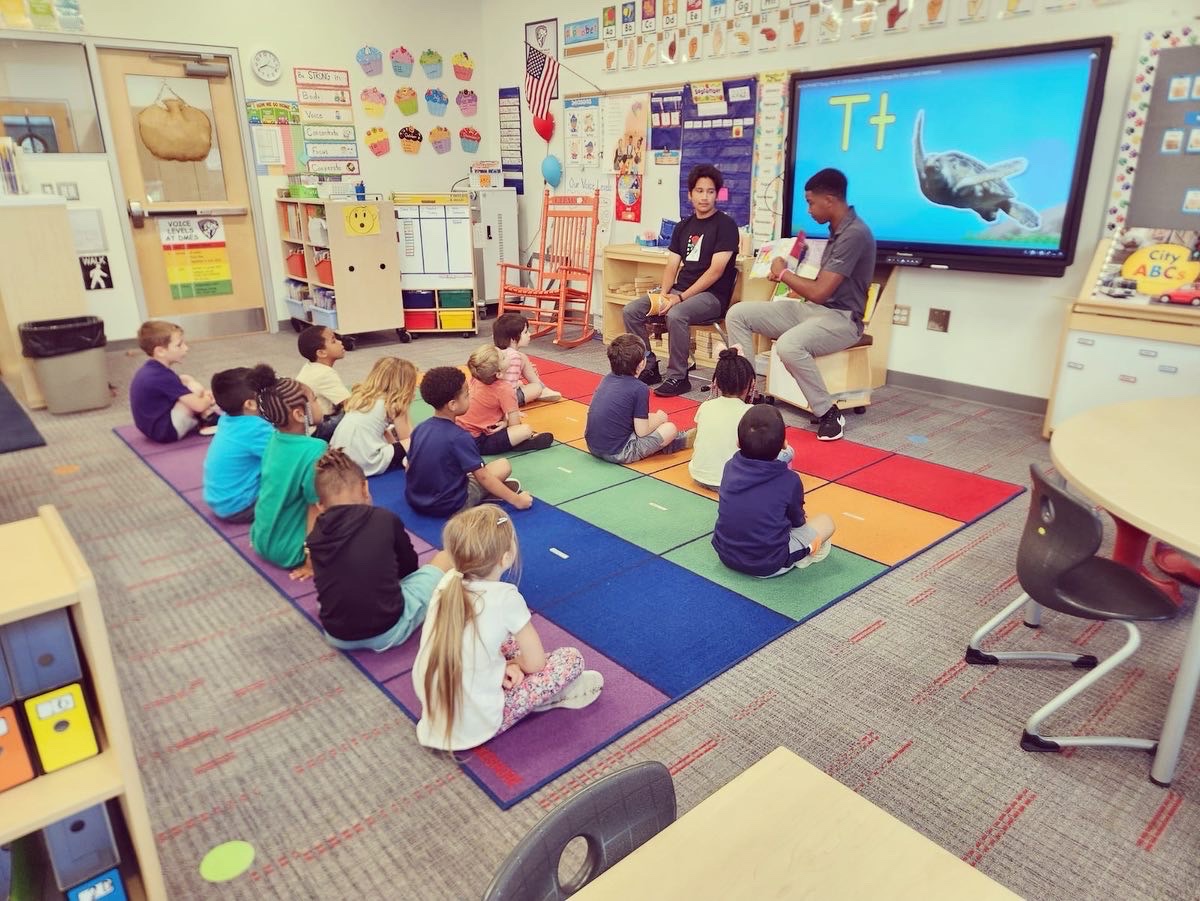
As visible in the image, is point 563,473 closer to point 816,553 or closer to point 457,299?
point 816,553

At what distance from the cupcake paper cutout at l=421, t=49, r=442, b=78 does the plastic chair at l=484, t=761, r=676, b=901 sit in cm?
734

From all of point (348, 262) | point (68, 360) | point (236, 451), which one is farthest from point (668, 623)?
point (348, 262)

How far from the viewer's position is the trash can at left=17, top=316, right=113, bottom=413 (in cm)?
450

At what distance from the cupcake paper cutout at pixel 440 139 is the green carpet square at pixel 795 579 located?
223 inches

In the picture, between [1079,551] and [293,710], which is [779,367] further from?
[293,710]

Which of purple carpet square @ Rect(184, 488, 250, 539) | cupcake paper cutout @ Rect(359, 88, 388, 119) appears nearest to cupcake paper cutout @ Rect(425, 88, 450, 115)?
cupcake paper cutout @ Rect(359, 88, 388, 119)

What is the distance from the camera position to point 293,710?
2.14 metres

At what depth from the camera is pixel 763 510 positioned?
8.69ft

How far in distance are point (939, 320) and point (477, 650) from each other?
3.91 meters

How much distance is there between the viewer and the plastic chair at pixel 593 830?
0.87 metres

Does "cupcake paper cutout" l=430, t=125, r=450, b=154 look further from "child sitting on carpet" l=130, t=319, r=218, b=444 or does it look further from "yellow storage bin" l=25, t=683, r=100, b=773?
"yellow storage bin" l=25, t=683, r=100, b=773

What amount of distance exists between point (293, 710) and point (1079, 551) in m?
2.01

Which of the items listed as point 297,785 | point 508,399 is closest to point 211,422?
point 508,399

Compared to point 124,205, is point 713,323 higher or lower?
lower
